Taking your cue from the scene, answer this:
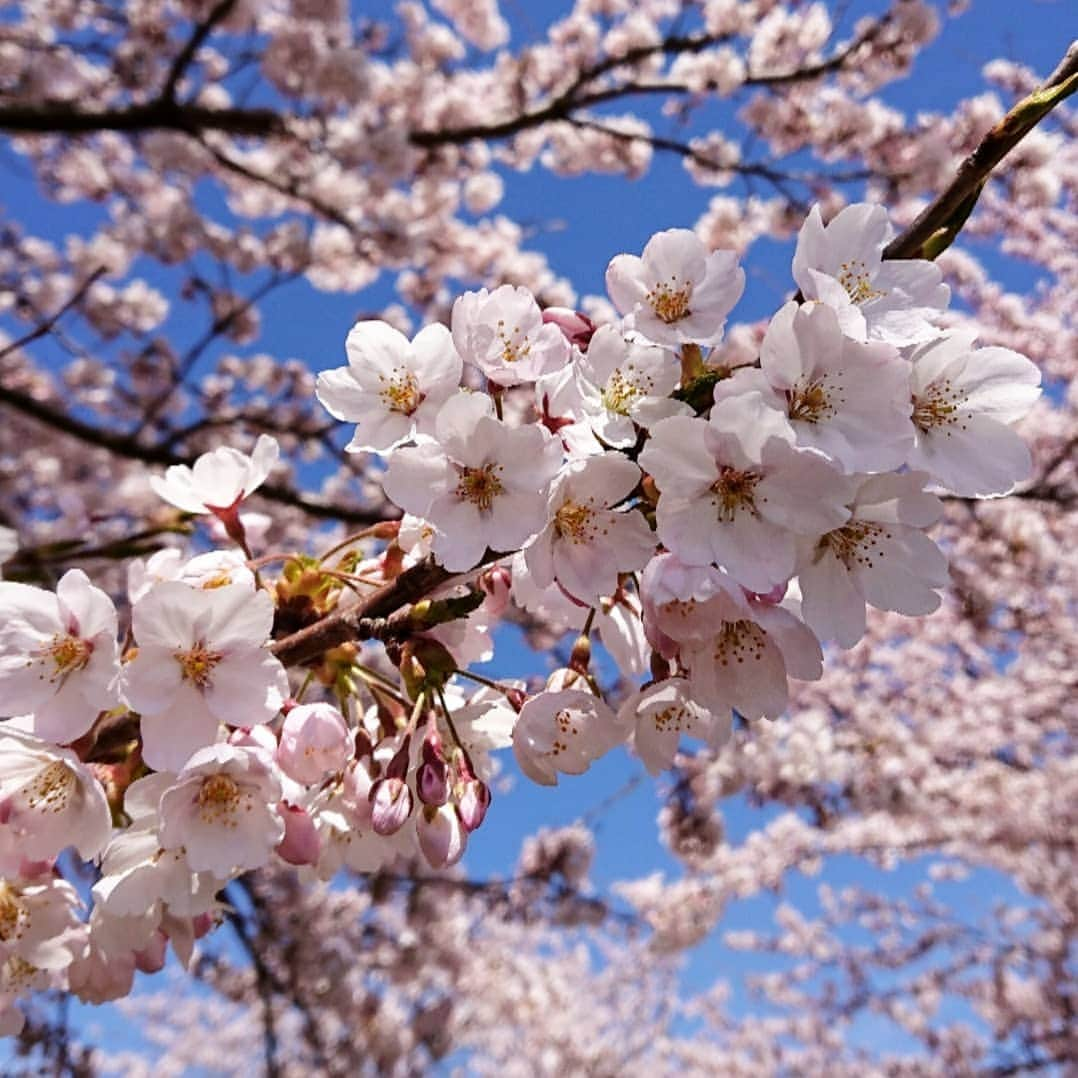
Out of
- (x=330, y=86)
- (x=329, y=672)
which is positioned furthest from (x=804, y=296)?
(x=330, y=86)

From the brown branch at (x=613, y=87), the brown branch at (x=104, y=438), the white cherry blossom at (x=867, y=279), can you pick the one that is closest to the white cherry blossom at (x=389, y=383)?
the white cherry blossom at (x=867, y=279)

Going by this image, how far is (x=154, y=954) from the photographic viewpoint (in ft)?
3.98

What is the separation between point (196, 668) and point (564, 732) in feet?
1.38

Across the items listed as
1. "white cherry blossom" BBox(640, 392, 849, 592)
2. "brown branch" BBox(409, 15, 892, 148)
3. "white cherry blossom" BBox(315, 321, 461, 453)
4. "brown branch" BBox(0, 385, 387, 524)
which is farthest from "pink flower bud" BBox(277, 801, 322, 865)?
"brown branch" BBox(409, 15, 892, 148)

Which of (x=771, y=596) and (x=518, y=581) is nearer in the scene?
(x=771, y=596)

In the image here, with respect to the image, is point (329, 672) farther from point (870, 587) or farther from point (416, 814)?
point (870, 587)

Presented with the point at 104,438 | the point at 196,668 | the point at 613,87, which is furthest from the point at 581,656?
the point at 613,87

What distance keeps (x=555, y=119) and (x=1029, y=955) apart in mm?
9385

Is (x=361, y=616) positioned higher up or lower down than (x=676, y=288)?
lower down

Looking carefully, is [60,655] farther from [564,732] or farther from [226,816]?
[564,732]

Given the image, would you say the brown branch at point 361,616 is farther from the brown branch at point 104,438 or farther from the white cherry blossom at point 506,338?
the brown branch at point 104,438

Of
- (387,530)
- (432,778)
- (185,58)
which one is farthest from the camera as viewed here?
(185,58)

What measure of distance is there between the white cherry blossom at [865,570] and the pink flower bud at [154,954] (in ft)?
3.12

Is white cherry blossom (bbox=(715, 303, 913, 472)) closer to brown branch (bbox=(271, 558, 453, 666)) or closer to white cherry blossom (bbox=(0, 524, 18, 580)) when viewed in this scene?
brown branch (bbox=(271, 558, 453, 666))
